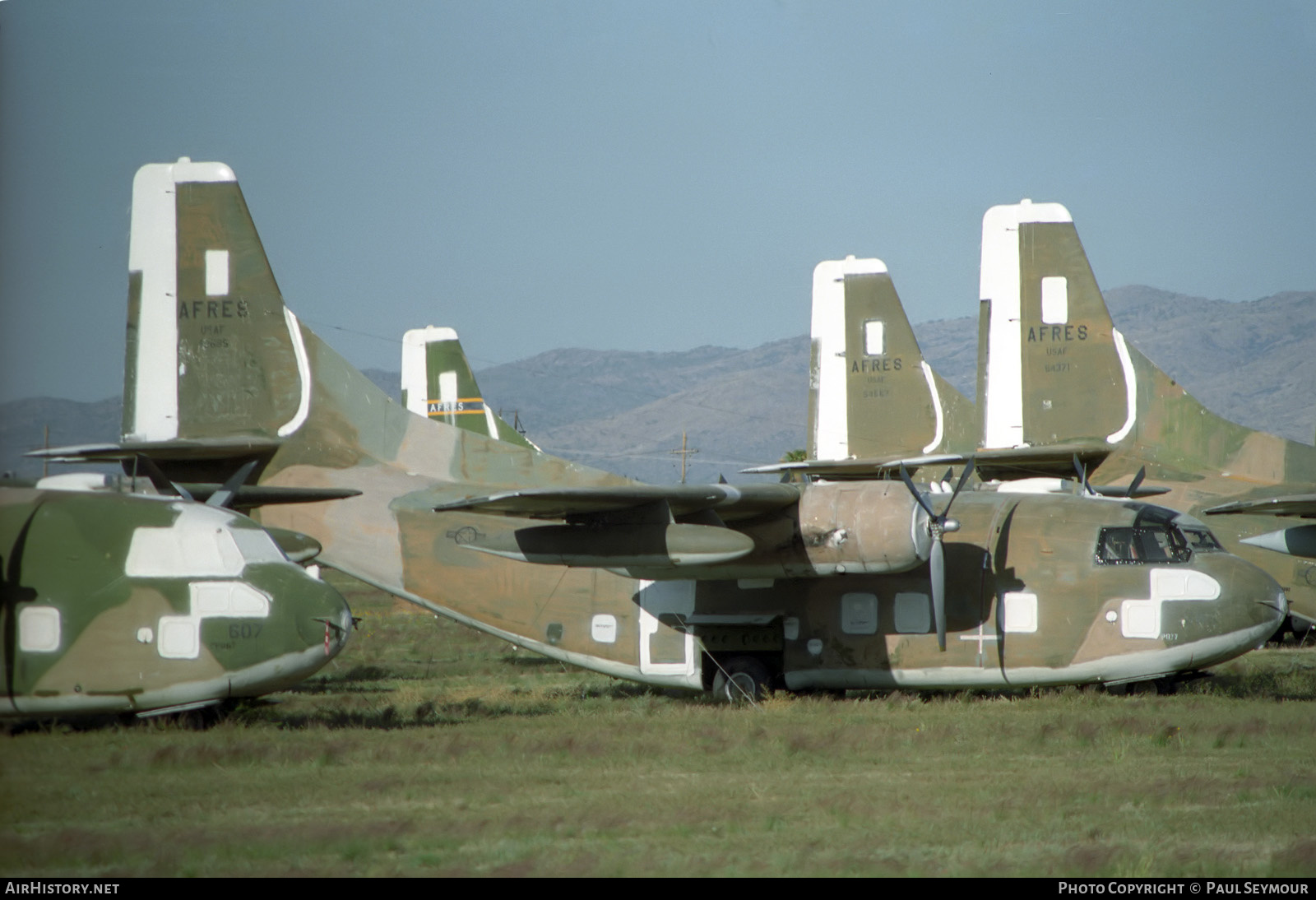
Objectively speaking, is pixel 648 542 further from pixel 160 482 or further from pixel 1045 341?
pixel 1045 341

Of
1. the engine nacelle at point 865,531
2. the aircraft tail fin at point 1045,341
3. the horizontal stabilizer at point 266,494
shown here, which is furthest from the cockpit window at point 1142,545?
the horizontal stabilizer at point 266,494

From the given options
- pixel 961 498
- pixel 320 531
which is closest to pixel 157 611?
pixel 320 531

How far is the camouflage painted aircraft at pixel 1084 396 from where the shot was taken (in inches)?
906

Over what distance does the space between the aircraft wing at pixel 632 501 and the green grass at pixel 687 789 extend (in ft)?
8.08

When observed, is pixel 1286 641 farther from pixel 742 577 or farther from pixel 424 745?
pixel 424 745

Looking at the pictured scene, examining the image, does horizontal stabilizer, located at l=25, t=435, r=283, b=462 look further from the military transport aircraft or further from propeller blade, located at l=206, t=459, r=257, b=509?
propeller blade, located at l=206, t=459, r=257, b=509

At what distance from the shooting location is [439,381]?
114 feet

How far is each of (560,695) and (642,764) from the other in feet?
20.9

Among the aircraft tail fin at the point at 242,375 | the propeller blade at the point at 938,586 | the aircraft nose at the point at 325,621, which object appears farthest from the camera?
the aircraft tail fin at the point at 242,375

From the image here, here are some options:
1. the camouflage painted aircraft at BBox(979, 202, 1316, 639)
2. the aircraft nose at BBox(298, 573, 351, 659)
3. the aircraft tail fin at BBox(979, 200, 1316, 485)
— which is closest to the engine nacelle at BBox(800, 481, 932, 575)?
the aircraft nose at BBox(298, 573, 351, 659)

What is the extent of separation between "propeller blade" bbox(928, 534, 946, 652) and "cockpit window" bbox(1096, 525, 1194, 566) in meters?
2.01

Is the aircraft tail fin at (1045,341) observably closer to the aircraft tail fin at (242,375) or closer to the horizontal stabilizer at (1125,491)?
the horizontal stabilizer at (1125,491)

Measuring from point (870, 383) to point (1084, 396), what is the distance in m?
5.53

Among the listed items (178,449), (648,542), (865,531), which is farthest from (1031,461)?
(178,449)
